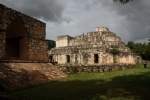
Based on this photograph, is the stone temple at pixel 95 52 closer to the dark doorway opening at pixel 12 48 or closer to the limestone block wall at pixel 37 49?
the limestone block wall at pixel 37 49

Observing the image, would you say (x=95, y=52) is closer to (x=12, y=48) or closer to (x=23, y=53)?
(x=12, y=48)

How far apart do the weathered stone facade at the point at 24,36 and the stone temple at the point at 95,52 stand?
10.9 m

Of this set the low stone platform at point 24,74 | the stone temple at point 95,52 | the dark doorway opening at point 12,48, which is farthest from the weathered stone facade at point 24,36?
the stone temple at point 95,52

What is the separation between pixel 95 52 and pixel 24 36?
12964mm

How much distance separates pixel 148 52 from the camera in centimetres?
4434

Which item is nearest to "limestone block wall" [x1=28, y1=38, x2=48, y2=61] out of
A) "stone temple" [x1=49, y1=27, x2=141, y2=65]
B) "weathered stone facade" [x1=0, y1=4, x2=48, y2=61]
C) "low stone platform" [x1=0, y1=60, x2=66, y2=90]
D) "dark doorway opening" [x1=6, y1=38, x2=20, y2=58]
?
"weathered stone facade" [x1=0, y1=4, x2=48, y2=61]

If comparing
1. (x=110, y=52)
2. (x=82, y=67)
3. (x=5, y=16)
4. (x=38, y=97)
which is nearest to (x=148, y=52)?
(x=110, y=52)

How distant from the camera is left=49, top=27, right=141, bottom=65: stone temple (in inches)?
971

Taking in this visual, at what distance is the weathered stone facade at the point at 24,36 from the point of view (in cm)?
1257

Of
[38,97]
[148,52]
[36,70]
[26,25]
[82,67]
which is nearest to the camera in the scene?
[38,97]

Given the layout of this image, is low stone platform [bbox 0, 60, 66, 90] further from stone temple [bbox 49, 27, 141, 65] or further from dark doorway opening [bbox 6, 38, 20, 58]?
stone temple [bbox 49, 27, 141, 65]

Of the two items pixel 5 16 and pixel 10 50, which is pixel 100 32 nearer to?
pixel 10 50

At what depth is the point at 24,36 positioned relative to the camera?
1317 cm

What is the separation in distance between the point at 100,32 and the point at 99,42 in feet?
9.45
